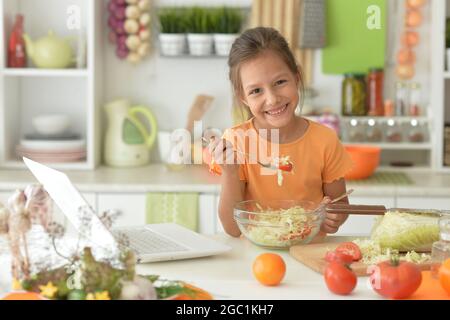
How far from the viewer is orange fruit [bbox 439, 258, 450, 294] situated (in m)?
1.36

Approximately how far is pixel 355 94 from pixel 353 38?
0.23 metres

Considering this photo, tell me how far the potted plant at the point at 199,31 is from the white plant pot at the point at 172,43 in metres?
0.03

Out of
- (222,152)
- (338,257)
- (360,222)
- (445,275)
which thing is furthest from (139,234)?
(360,222)

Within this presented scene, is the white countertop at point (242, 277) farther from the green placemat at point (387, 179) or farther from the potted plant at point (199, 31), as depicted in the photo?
the potted plant at point (199, 31)

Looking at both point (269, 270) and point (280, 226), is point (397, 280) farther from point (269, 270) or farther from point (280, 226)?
point (280, 226)

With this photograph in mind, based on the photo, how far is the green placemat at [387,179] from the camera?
9.54 feet

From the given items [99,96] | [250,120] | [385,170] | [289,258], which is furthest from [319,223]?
[99,96]

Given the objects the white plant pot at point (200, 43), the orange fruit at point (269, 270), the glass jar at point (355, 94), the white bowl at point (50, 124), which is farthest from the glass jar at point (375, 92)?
the orange fruit at point (269, 270)

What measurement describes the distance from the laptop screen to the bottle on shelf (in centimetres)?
182

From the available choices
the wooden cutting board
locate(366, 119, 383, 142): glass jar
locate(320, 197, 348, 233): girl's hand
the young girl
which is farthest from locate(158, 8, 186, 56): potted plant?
the wooden cutting board

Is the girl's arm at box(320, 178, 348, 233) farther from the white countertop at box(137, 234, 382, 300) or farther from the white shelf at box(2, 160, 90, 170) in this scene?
the white shelf at box(2, 160, 90, 170)

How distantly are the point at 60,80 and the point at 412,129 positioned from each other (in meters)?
1.43

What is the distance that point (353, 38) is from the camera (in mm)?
3273
